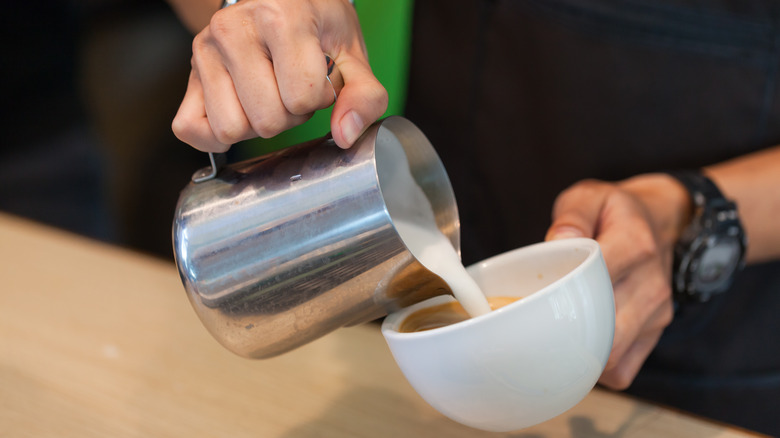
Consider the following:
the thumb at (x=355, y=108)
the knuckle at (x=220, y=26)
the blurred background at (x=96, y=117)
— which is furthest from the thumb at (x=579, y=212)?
the blurred background at (x=96, y=117)

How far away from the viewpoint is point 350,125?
0.43 meters

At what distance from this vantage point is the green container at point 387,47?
95 cm

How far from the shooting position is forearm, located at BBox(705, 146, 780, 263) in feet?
2.43

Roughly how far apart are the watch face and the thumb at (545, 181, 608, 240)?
0.14 m

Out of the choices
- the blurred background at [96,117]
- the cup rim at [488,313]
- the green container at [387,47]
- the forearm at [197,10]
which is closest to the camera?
the cup rim at [488,313]

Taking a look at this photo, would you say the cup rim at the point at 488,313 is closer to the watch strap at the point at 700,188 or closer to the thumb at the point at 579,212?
the thumb at the point at 579,212

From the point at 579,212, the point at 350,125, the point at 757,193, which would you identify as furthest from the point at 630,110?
the point at 350,125

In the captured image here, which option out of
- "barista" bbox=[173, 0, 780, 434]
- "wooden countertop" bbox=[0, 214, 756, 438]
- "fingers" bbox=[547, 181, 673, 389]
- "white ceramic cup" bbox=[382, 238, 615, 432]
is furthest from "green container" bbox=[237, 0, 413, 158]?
"white ceramic cup" bbox=[382, 238, 615, 432]

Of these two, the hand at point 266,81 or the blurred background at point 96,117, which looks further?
the blurred background at point 96,117

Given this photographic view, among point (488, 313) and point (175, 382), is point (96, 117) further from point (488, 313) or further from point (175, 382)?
point (488, 313)

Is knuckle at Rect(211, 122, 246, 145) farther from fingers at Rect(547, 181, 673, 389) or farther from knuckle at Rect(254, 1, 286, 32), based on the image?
fingers at Rect(547, 181, 673, 389)

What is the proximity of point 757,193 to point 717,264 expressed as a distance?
12 centimetres

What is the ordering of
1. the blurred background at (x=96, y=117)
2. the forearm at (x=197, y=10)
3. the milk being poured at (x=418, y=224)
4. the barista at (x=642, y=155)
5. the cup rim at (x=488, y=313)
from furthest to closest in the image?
1. the blurred background at (x=96, y=117)
2. the forearm at (x=197, y=10)
3. the barista at (x=642, y=155)
4. the milk being poured at (x=418, y=224)
5. the cup rim at (x=488, y=313)

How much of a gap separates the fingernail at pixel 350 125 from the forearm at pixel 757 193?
0.50 metres
